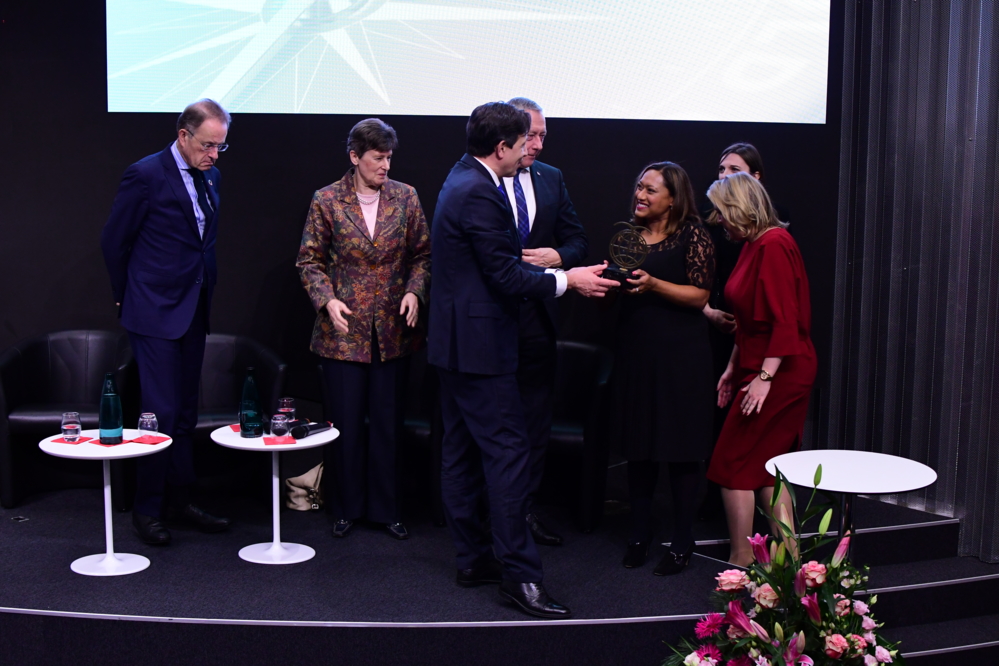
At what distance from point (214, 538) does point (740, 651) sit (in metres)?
2.19

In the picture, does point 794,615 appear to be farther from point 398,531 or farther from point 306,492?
point 306,492

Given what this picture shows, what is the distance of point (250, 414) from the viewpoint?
3.45 metres

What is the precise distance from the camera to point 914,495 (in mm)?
4129

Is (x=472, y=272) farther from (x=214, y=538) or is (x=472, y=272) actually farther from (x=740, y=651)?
(x=214, y=538)

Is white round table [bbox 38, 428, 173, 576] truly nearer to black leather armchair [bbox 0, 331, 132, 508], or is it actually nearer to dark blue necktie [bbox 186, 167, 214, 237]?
black leather armchair [bbox 0, 331, 132, 508]

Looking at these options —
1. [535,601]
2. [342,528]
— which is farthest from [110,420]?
[535,601]

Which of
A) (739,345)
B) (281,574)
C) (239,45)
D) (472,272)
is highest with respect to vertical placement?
(239,45)

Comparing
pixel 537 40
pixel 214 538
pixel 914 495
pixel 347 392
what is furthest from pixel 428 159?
pixel 914 495

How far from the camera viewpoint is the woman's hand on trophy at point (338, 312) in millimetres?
3584

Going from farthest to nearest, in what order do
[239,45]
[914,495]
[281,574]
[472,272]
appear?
[239,45]
[914,495]
[281,574]
[472,272]

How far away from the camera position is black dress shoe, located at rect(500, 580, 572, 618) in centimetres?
293

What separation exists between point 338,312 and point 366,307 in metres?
0.16

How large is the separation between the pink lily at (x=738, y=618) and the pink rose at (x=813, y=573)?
0.17 metres

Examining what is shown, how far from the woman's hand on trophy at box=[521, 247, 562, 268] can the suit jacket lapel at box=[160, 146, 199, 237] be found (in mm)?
1306
